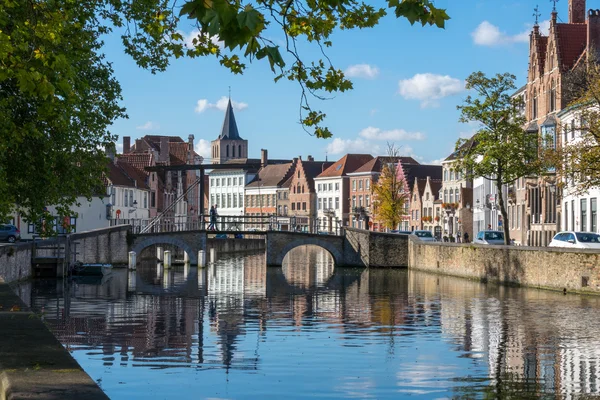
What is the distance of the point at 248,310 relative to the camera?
32656 mm

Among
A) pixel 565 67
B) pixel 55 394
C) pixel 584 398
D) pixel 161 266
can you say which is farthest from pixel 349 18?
pixel 161 266

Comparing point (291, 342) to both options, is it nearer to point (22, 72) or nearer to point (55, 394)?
point (22, 72)

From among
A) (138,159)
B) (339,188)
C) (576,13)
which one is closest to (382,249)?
(576,13)

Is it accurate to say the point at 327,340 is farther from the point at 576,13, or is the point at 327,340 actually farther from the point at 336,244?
the point at 576,13

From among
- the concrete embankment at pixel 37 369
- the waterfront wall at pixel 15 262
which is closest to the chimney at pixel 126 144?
the waterfront wall at pixel 15 262

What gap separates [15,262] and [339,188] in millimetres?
98593

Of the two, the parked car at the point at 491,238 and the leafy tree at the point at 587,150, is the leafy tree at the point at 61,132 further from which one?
the parked car at the point at 491,238

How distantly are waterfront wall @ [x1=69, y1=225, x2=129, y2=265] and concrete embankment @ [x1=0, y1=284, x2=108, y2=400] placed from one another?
4147cm

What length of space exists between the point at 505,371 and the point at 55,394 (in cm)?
1155

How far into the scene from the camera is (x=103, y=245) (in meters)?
59.2

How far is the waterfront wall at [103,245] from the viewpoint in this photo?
56141mm

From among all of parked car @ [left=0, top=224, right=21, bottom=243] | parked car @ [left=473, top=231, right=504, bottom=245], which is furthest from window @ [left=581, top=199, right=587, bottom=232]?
parked car @ [left=0, top=224, right=21, bottom=243]

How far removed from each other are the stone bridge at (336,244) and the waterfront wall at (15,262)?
55.5ft

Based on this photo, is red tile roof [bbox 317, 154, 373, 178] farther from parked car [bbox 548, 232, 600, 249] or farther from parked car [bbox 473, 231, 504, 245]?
parked car [bbox 548, 232, 600, 249]
